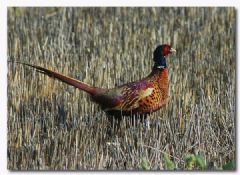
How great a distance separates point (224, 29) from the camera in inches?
657

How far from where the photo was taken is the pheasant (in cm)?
1666

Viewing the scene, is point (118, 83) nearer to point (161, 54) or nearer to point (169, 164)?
point (161, 54)

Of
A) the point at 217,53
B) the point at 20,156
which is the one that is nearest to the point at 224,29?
the point at 217,53

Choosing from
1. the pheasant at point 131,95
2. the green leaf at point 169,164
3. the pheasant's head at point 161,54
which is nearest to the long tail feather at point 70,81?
the pheasant at point 131,95

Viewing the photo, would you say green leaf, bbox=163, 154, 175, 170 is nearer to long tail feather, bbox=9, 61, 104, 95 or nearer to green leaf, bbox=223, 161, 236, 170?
green leaf, bbox=223, 161, 236, 170

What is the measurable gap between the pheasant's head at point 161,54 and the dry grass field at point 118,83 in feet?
0.14

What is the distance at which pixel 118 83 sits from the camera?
16.7 meters

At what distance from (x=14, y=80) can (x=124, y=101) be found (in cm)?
58

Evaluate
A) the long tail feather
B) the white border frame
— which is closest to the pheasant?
the long tail feather

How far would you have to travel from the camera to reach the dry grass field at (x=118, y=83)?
1664 centimetres

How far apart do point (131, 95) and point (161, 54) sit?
273mm

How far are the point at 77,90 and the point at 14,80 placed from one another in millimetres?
329

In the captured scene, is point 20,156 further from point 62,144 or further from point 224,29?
point 224,29
